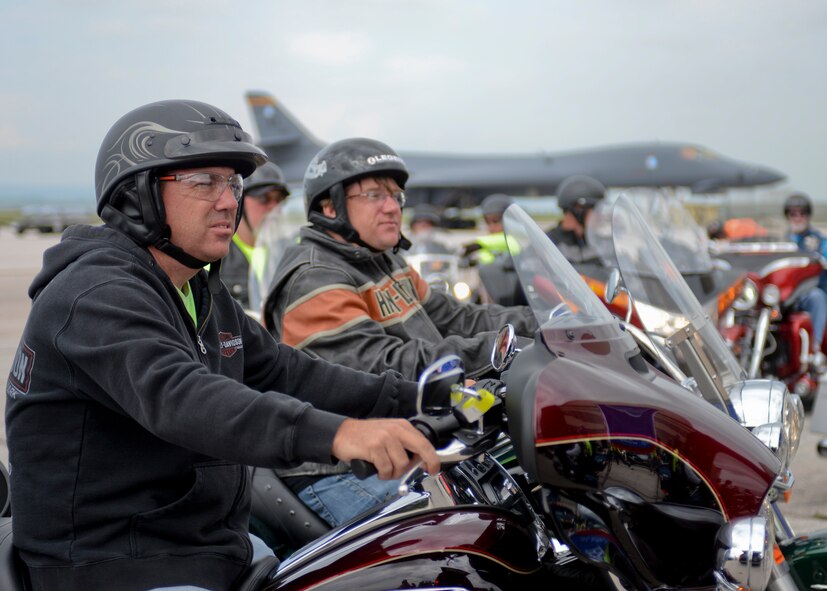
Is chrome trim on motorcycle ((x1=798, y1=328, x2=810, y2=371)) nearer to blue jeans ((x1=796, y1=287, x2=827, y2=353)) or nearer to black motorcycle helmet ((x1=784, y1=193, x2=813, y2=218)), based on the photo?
blue jeans ((x1=796, y1=287, x2=827, y2=353))

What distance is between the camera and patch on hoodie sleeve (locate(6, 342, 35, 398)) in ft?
6.04

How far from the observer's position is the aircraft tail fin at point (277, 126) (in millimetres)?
53531

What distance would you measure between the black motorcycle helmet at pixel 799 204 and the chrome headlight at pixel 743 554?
8.64m

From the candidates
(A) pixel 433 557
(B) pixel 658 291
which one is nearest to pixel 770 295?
(B) pixel 658 291

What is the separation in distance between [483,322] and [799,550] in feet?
5.19

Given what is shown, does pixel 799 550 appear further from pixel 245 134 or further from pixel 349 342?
pixel 245 134

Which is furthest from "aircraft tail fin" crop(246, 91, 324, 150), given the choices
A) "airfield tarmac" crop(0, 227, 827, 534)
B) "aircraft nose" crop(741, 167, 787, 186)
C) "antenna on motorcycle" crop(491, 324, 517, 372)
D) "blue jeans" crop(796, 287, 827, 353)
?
"antenna on motorcycle" crop(491, 324, 517, 372)

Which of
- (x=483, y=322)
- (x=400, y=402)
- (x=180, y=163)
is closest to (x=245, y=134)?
(x=180, y=163)

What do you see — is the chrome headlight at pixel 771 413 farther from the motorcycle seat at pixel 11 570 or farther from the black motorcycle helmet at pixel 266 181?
the black motorcycle helmet at pixel 266 181

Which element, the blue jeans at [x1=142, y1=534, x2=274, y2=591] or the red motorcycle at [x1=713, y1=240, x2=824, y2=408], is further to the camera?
the red motorcycle at [x1=713, y1=240, x2=824, y2=408]

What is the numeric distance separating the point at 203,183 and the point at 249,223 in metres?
4.47

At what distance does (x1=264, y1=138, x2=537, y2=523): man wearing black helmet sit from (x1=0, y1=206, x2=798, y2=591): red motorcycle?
823 millimetres

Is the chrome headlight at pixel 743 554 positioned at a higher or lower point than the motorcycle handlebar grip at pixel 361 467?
lower

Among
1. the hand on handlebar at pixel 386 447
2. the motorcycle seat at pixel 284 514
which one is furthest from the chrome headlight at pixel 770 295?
the hand on handlebar at pixel 386 447
